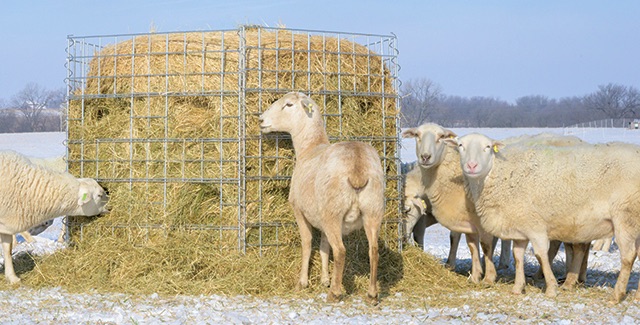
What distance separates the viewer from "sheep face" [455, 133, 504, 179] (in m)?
9.69

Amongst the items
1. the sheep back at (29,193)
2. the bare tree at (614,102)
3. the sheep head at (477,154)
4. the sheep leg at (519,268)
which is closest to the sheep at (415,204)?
the sheep head at (477,154)

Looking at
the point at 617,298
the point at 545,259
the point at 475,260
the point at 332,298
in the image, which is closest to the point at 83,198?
the point at 332,298

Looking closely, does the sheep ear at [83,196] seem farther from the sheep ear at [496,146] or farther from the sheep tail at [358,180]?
the sheep ear at [496,146]

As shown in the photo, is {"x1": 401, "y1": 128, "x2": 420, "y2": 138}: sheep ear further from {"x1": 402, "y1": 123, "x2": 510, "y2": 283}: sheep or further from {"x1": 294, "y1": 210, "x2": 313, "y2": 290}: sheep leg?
{"x1": 294, "y1": 210, "x2": 313, "y2": 290}: sheep leg

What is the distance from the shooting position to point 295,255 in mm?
10109

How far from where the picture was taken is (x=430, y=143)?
10523 mm

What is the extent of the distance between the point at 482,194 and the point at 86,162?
5979 mm

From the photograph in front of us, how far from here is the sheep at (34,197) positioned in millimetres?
10508

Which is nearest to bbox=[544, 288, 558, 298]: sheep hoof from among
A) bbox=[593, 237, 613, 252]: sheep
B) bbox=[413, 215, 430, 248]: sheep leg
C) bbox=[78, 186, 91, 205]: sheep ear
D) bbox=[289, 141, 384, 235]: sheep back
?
bbox=[289, 141, 384, 235]: sheep back

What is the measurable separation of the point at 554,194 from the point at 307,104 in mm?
3465

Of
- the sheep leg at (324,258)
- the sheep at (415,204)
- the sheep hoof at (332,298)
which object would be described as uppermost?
the sheep at (415,204)

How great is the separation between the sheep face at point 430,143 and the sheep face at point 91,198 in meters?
4.53

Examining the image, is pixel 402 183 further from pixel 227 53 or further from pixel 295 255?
pixel 227 53

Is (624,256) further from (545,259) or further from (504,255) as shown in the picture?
(504,255)
